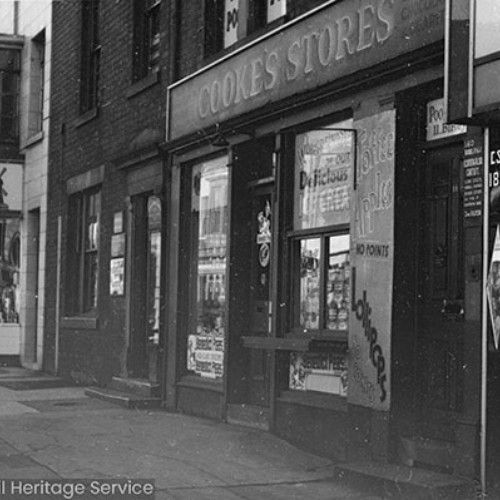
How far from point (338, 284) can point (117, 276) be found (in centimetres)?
565

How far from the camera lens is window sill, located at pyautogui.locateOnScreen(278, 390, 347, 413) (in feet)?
32.5

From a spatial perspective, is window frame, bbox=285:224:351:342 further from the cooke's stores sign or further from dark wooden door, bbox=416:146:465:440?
the cooke's stores sign

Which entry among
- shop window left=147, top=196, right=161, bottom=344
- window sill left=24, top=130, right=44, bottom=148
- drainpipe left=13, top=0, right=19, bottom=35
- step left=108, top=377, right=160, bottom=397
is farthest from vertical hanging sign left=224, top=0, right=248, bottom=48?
drainpipe left=13, top=0, right=19, bottom=35

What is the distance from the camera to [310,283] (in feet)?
35.2

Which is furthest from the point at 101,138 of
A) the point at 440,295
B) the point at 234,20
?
the point at 440,295

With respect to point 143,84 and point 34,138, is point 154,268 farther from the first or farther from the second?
point 34,138

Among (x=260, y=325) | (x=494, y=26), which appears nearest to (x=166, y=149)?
(x=260, y=325)

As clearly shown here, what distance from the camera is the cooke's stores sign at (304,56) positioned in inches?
352

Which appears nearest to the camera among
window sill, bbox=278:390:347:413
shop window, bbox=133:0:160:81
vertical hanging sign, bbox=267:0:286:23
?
window sill, bbox=278:390:347:413

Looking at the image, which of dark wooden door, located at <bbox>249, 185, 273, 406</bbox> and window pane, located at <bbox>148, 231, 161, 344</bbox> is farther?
window pane, located at <bbox>148, 231, 161, 344</bbox>

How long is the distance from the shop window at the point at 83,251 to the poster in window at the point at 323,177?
6.27m

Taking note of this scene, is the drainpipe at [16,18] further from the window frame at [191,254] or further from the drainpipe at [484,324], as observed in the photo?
the drainpipe at [484,324]

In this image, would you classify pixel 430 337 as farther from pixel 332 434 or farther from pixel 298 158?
pixel 298 158

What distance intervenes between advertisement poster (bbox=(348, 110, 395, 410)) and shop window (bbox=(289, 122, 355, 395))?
299mm
